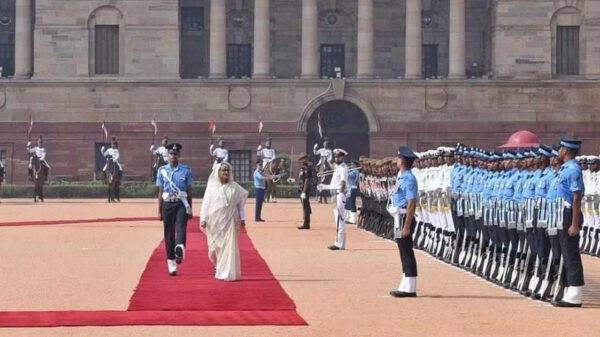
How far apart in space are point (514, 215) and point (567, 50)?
57.4 metres

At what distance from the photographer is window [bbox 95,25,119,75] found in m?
84.5

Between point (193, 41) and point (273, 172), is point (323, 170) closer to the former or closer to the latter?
point (273, 172)

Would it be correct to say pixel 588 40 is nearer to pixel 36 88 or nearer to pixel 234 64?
pixel 234 64

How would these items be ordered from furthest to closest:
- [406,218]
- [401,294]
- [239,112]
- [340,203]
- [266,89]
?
1. [266,89]
2. [239,112]
3. [340,203]
4. [406,218]
5. [401,294]

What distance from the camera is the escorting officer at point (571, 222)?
26.1 meters

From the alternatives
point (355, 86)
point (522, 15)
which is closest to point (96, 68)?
point (355, 86)

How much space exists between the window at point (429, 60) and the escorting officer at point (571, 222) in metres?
62.0

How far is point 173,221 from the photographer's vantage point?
104 feet

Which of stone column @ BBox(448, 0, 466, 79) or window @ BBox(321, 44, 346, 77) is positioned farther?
window @ BBox(321, 44, 346, 77)

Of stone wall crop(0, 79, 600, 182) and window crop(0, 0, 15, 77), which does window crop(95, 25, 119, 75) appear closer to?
stone wall crop(0, 79, 600, 182)

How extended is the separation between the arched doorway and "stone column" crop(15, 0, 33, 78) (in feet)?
49.4

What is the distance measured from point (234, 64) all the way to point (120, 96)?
784 centimetres

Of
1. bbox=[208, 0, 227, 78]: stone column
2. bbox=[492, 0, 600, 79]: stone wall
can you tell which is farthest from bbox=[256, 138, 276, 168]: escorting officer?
bbox=[492, 0, 600, 79]: stone wall

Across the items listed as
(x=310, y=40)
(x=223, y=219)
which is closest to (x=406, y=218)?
(x=223, y=219)
